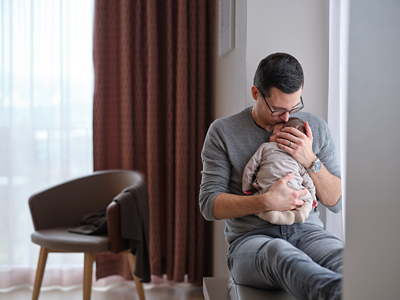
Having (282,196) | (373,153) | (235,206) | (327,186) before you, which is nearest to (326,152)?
(327,186)

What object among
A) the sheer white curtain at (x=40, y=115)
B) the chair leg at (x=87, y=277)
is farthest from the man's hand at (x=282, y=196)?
the sheer white curtain at (x=40, y=115)

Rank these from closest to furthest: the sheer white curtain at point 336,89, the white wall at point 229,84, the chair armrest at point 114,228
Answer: the sheer white curtain at point 336,89, the white wall at point 229,84, the chair armrest at point 114,228

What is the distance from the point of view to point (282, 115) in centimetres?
121

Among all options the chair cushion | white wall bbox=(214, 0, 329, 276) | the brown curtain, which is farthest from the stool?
the brown curtain

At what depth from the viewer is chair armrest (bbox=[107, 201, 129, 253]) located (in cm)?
172

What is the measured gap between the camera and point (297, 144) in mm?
1174

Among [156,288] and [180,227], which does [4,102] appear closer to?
[180,227]

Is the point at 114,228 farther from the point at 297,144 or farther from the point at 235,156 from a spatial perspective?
the point at 297,144

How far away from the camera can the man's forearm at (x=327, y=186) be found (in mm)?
1238

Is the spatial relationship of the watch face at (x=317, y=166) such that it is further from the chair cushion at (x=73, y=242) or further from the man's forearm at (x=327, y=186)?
the chair cushion at (x=73, y=242)

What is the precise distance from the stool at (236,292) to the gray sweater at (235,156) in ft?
0.61

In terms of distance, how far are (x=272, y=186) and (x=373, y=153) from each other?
0.81 meters

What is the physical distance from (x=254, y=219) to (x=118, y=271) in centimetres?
150

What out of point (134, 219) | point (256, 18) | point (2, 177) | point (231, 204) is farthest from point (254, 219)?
point (2, 177)
